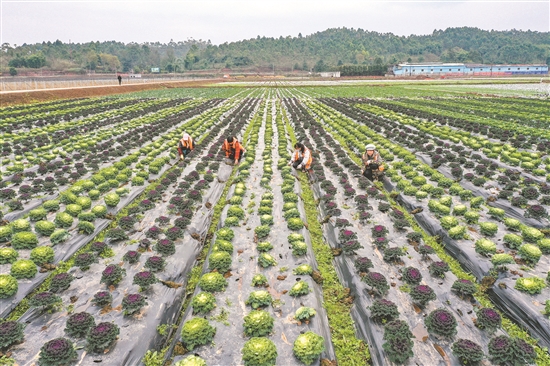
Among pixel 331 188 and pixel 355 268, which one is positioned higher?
pixel 331 188

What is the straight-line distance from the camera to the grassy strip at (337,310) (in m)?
5.43

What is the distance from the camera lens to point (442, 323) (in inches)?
204

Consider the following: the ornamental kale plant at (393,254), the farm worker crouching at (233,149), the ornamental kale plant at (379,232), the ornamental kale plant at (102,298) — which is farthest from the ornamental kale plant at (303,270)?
the farm worker crouching at (233,149)

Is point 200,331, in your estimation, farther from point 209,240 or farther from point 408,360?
point 209,240

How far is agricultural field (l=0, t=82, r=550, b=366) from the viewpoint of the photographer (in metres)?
5.11

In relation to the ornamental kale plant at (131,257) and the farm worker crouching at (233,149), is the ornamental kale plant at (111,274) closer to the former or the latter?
the ornamental kale plant at (131,257)

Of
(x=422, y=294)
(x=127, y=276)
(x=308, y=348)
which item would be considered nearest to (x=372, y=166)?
(x=422, y=294)

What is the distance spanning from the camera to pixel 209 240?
906 centimetres

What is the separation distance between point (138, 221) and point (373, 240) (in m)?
6.62

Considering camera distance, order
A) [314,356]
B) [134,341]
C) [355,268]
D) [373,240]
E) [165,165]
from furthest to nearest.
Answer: [165,165], [373,240], [355,268], [134,341], [314,356]

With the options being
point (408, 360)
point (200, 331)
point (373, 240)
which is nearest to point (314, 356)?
point (408, 360)

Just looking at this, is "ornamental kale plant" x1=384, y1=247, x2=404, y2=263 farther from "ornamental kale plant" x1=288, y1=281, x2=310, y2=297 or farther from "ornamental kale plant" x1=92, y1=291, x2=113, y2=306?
"ornamental kale plant" x1=92, y1=291, x2=113, y2=306

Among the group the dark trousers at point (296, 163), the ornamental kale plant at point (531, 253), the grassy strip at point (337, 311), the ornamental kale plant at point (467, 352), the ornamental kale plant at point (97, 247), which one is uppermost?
the dark trousers at point (296, 163)

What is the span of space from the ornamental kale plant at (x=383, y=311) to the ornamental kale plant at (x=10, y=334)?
574 centimetres
